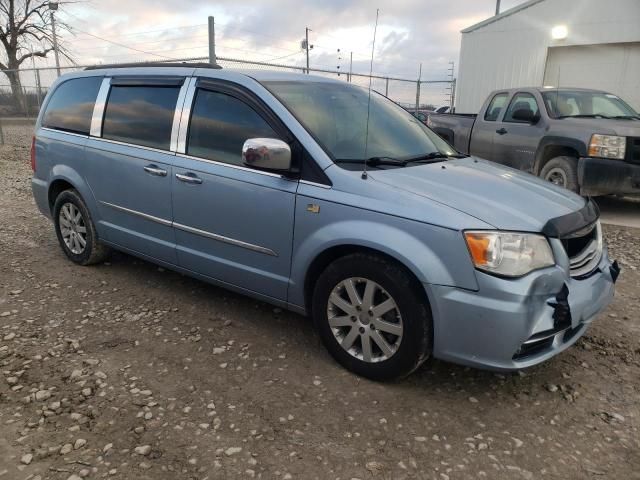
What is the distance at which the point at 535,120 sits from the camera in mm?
7465

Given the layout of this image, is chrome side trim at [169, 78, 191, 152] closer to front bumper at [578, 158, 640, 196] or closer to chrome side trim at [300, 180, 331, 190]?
chrome side trim at [300, 180, 331, 190]

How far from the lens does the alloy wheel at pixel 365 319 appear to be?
2.82 m

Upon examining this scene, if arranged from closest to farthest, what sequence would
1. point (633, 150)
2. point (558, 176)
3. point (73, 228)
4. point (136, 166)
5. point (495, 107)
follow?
point (136, 166) → point (73, 228) → point (633, 150) → point (558, 176) → point (495, 107)

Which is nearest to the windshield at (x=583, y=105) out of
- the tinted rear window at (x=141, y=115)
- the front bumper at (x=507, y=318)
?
the front bumper at (x=507, y=318)

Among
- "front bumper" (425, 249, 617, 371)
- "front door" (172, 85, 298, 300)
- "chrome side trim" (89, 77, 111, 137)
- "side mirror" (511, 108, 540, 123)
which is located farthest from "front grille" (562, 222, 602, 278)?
"side mirror" (511, 108, 540, 123)

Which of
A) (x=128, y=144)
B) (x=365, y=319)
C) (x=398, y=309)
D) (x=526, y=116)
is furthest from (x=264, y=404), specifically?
(x=526, y=116)

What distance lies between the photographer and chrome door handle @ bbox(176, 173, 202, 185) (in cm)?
354

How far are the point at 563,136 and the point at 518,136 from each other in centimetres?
88

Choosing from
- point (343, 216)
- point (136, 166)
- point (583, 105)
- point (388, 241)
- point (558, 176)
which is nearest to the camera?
point (388, 241)

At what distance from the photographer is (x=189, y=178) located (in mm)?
3582

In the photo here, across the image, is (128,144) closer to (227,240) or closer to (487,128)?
(227,240)

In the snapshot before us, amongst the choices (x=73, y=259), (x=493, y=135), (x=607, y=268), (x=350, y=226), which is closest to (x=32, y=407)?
(x=350, y=226)

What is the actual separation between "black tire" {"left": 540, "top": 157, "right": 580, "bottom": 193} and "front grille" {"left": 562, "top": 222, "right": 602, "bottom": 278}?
406 cm

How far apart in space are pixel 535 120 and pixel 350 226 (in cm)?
573
